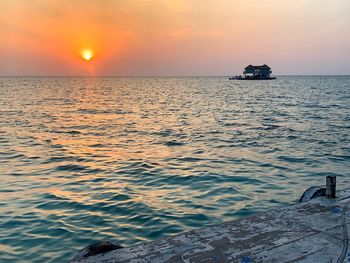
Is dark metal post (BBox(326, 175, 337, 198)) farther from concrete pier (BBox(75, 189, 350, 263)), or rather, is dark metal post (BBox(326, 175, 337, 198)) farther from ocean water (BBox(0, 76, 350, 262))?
ocean water (BBox(0, 76, 350, 262))

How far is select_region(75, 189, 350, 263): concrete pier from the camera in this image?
511 cm

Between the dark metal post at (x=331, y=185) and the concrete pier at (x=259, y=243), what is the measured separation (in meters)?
0.96

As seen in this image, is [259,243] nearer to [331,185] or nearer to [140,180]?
[331,185]

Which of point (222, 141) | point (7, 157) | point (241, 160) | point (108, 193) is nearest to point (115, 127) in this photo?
point (222, 141)

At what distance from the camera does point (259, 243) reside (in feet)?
18.4

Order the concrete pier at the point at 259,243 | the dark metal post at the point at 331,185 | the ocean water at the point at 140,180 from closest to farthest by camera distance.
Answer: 1. the concrete pier at the point at 259,243
2. the dark metal post at the point at 331,185
3. the ocean water at the point at 140,180

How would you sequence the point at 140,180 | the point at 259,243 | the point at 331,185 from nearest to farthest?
the point at 259,243 < the point at 331,185 < the point at 140,180

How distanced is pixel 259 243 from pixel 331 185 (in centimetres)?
319

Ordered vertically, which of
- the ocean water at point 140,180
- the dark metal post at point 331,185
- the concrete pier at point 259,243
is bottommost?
the ocean water at point 140,180

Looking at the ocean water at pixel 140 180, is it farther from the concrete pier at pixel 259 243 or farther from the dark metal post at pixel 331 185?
the concrete pier at pixel 259 243

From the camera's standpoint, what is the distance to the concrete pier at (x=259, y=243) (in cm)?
511

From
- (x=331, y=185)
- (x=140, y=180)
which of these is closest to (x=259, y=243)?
(x=331, y=185)

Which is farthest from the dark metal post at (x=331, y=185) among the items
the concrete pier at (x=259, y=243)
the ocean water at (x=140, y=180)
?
the ocean water at (x=140, y=180)

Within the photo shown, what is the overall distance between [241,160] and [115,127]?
47.9 feet
